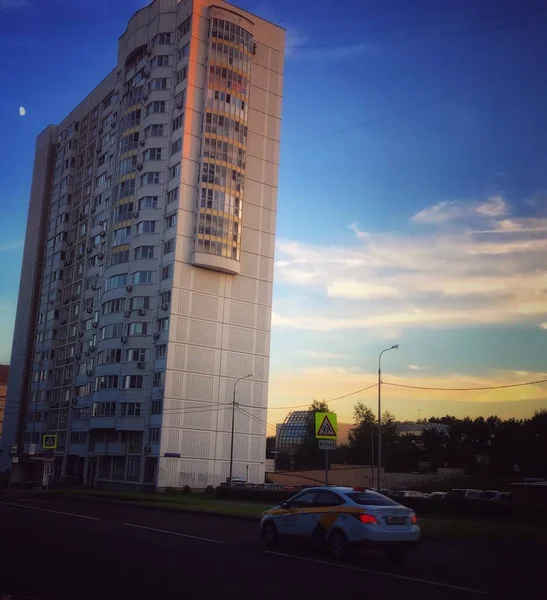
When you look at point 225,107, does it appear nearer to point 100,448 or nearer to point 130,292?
point 130,292

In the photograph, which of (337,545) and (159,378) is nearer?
(337,545)

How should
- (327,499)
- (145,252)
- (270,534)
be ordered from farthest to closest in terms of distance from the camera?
(145,252) → (270,534) → (327,499)

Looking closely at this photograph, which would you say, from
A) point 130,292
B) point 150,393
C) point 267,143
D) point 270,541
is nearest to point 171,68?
point 267,143

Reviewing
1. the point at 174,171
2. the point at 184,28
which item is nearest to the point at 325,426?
the point at 174,171

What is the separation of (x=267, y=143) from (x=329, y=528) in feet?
230

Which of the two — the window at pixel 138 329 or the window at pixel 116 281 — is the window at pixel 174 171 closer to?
the window at pixel 116 281

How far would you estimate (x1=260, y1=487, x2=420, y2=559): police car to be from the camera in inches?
562

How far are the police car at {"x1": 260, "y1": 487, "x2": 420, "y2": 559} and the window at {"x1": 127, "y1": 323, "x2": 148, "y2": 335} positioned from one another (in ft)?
192

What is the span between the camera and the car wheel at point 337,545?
48.0 feet

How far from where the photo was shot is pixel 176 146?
75.2 m

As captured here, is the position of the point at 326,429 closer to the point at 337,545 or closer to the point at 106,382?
the point at 337,545

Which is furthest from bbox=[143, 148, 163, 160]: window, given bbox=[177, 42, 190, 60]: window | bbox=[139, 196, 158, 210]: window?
bbox=[177, 42, 190, 60]: window

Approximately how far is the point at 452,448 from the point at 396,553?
10768 centimetres

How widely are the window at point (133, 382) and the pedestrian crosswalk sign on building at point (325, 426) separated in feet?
161
